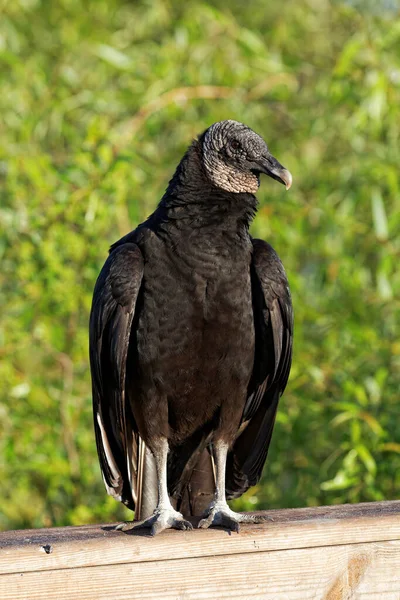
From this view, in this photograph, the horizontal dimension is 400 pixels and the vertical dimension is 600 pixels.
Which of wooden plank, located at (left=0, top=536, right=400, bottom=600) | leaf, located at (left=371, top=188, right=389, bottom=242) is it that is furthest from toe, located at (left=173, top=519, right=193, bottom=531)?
leaf, located at (left=371, top=188, right=389, bottom=242)

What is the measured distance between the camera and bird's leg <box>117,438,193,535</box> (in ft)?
7.91

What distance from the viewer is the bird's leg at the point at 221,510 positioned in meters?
2.39

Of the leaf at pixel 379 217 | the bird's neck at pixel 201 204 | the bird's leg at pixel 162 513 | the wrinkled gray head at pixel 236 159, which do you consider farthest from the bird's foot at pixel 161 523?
the leaf at pixel 379 217

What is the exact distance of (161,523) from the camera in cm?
244

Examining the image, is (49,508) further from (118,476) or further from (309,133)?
(309,133)

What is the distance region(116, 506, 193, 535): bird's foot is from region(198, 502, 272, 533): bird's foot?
0.06 metres

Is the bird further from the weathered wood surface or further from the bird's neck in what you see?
the weathered wood surface

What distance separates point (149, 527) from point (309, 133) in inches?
100

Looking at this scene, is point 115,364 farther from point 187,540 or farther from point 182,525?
point 187,540

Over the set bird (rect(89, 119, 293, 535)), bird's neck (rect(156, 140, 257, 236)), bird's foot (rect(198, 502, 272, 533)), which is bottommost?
bird's foot (rect(198, 502, 272, 533))

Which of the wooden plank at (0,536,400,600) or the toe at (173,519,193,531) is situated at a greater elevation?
the wooden plank at (0,536,400,600)

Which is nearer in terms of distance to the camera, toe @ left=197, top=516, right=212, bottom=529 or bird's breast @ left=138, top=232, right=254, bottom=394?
toe @ left=197, top=516, right=212, bottom=529

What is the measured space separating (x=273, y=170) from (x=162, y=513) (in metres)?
1.05

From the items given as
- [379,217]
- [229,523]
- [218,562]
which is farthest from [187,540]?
[379,217]
